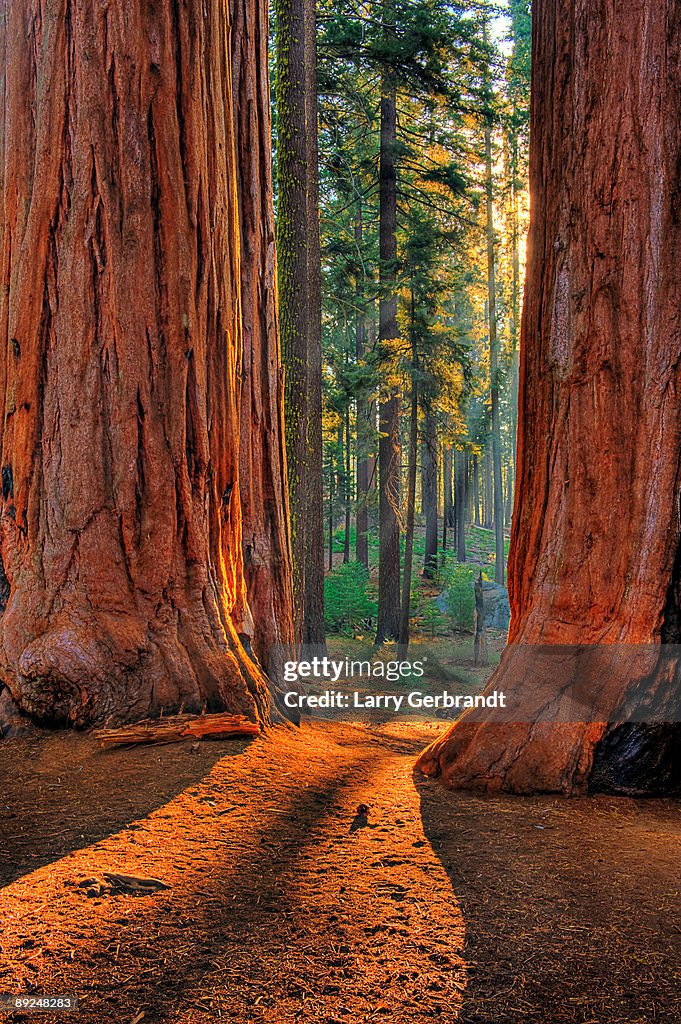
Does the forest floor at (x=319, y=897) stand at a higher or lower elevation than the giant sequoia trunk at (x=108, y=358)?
lower

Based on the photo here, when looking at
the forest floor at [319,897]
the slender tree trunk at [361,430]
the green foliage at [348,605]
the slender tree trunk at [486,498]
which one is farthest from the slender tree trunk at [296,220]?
the slender tree trunk at [486,498]

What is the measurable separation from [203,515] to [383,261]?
11653 millimetres

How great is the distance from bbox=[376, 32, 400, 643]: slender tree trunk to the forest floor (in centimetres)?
1154

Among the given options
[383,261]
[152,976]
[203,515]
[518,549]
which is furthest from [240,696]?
[383,261]

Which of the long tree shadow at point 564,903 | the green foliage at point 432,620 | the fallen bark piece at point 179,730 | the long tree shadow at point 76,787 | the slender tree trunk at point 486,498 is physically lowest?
the green foliage at point 432,620

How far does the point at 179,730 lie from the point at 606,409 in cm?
314

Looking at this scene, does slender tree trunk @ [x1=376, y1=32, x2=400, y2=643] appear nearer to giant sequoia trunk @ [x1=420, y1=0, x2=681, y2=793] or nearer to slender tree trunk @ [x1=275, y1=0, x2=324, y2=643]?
slender tree trunk @ [x1=275, y1=0, x2=324, y2=643]

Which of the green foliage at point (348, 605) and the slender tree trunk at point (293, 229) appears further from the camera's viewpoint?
the green foliage at point (348, 605)

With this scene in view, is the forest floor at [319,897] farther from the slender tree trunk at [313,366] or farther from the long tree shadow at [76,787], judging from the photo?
the slender tree trunk at [313,366]

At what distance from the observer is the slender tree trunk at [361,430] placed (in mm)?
15852

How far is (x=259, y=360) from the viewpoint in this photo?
554 cm

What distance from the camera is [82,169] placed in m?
4.32

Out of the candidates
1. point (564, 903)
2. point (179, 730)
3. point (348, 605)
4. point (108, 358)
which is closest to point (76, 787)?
point (179, 730)

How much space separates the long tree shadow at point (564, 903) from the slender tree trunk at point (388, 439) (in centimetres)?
1177
